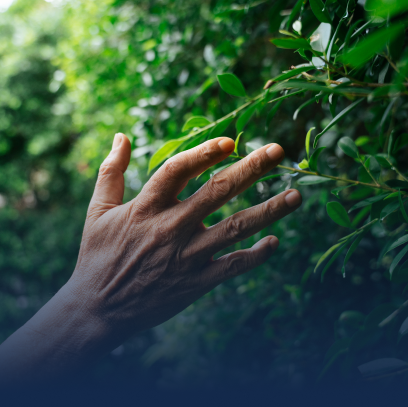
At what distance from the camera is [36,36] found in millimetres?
5523

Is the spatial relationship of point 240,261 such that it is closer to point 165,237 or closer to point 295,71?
point 165,237

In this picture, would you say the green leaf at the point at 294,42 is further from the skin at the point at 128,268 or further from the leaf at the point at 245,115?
the skin at the point at 128,268

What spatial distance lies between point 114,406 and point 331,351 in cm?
34

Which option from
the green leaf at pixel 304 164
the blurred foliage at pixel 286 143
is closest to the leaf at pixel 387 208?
the blurred foliage at pixel 286 143

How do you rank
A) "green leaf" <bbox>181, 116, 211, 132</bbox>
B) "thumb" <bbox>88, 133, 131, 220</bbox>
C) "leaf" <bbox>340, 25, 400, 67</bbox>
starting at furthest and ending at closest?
"thumb" <bbox>88, 133, 131, 220</bbox> → "green leaf" <bbox>181, 116, 211, 132</bbox> → "leaf" <bbox>340, 25, 400, 67</bbox>

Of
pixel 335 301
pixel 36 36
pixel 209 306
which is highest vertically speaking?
pixel 36 36

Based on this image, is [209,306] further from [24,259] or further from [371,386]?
[24,259]

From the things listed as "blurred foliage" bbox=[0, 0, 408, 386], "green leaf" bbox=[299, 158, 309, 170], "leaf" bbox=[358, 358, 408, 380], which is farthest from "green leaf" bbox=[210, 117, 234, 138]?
"leaf" bbox=[358, 358, 408, 380]

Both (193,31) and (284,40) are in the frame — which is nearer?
(284,40)

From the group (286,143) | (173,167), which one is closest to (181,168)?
(173,167)

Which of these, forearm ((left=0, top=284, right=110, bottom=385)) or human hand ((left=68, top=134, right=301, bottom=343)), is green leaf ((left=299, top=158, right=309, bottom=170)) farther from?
forearm ((left=0, top=284, right=110, bottom=385))

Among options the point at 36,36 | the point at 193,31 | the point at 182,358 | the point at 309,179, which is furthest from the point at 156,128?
the point at 36,36

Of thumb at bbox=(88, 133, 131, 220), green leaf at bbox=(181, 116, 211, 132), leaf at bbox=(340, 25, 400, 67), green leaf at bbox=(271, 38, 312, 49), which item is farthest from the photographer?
thumb at bbox=(88, 133, 131, 220)

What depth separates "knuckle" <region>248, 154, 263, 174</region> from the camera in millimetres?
400
